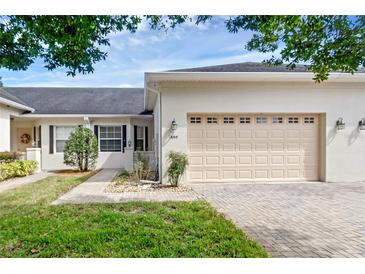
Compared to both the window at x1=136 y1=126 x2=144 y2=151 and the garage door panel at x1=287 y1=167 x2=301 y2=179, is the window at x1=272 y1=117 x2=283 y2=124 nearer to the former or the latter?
the garage door panel at x1=287 y1=167 x2=301 y2=179

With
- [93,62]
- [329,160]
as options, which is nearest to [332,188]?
[329,160]

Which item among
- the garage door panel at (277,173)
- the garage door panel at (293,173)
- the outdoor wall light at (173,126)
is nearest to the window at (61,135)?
the outdoor wall light at (173,126)

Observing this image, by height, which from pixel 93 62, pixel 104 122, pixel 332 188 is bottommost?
pixel 332 188

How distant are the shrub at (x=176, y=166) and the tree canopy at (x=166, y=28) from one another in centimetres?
370

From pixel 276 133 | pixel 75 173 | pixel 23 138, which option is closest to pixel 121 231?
pixel 276 133

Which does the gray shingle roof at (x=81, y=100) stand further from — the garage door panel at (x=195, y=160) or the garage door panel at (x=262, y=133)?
the garage door panel at (x=262, y=133)

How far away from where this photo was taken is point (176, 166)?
8.44 metres

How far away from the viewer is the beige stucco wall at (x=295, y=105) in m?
8.93

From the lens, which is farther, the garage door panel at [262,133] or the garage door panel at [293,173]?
the garage door panel at [293,173]

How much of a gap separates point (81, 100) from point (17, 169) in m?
5.78

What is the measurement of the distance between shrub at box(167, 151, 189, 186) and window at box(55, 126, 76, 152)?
26.4 feet

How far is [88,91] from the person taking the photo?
17031 millimetres

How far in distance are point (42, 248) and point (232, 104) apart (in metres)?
7.03
